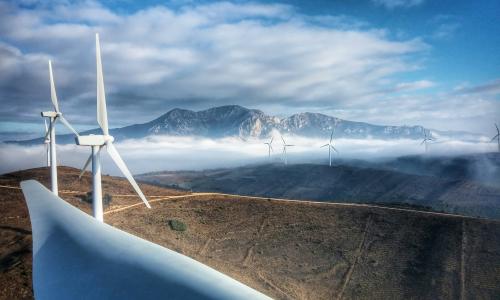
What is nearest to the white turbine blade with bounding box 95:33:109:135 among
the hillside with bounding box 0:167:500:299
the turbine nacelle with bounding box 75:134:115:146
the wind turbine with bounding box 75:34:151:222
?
the wind turbine with bounding box 75:34:151:222

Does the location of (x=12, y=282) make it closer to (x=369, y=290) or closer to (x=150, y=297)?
(x=150, y=297)

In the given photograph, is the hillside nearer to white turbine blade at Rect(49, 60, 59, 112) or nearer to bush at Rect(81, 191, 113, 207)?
bush at Rect(81, 191, 113, 207)

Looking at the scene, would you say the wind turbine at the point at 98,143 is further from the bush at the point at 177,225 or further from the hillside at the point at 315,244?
the bush at the point at 177,225

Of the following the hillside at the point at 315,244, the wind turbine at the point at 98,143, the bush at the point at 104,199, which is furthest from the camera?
the bush at the point at 104,199

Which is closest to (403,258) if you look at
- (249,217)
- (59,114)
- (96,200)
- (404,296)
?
(404,296)

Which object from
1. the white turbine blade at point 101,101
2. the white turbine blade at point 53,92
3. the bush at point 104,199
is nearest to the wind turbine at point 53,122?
the white turbine blade at point 53,92

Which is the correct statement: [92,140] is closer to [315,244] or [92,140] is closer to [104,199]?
[104,199]
